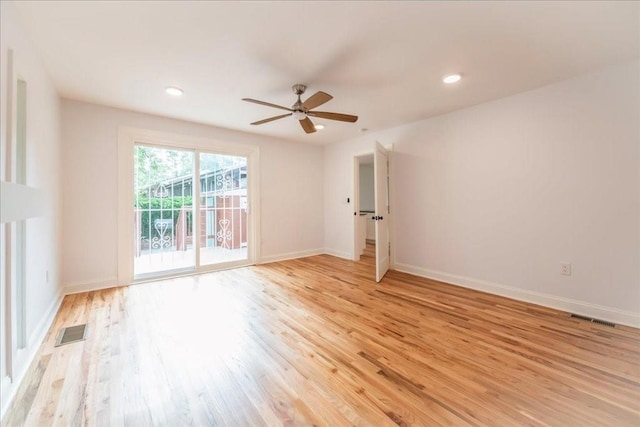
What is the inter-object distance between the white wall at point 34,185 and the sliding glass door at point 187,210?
37.2 inches

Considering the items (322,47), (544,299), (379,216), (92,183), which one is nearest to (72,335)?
(92,183)

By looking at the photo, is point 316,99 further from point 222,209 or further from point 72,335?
point 72,335

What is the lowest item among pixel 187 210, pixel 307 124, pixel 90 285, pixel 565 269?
pixel 90 285

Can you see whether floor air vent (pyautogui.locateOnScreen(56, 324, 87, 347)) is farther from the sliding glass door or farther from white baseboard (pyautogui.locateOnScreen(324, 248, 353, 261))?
white baseboard (pyautogui.locateOnScreen(324, 248, 353, 261))

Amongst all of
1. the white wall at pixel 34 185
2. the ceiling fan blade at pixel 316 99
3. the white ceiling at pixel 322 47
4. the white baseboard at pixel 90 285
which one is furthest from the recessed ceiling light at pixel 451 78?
the white baseboard at pixel 90 285

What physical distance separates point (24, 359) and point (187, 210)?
2589mm

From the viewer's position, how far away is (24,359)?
1.83 meters

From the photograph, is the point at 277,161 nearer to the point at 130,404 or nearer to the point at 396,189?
the point at 396,189

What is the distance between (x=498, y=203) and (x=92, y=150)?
5115mm

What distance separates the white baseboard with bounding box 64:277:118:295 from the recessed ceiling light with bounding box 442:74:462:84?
15.2 ft

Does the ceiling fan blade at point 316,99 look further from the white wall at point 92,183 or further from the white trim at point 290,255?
the white trim at point 290,255

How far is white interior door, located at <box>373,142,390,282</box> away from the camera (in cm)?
383

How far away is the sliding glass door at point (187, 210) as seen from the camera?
12.8 ft

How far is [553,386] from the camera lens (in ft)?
5.43
